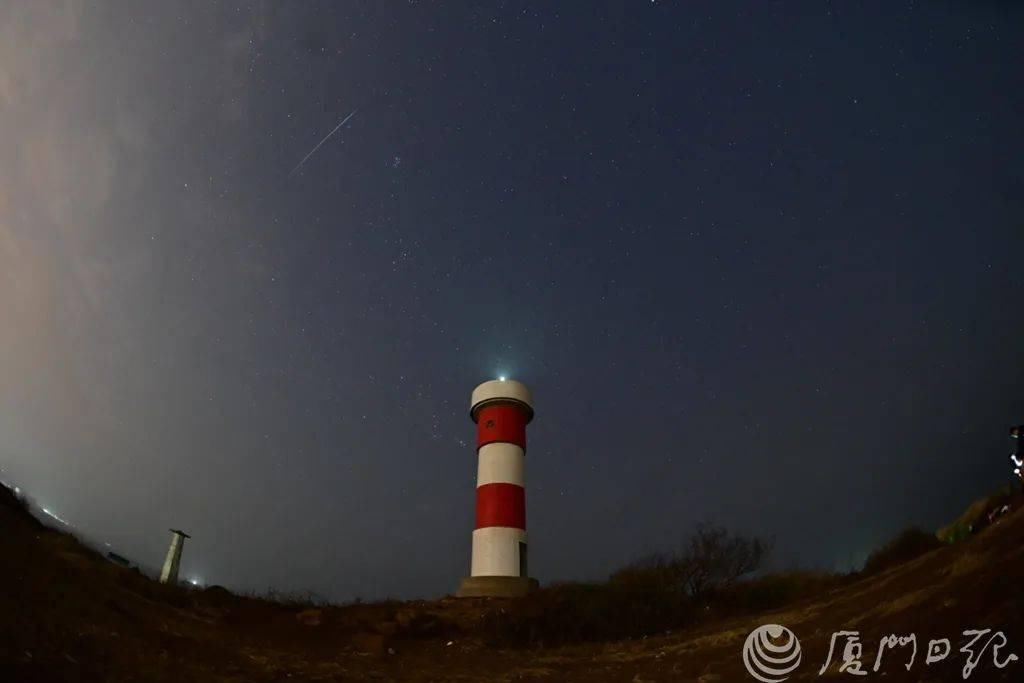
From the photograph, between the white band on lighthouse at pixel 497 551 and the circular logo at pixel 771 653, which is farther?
the white band on lighthouse at pixel 497 551

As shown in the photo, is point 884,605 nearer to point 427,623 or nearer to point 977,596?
point 977,596

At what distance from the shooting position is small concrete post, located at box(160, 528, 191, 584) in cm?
2095

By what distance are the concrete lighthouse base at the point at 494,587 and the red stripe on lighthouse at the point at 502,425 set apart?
18.9ft

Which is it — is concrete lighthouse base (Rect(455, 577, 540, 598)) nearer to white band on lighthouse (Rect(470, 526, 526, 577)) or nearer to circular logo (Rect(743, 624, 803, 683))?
white band on lighthouse (Rect(470, 526, 526, 577))

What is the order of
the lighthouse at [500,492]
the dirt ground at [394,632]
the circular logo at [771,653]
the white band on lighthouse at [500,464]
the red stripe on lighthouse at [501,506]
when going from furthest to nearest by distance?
the white band on lighthouse at [500,464], the red stripe on lighthouse at [501,506], the lighthouse at [500,492], the circular logo at [771,653], the dirt ground at [394,632]

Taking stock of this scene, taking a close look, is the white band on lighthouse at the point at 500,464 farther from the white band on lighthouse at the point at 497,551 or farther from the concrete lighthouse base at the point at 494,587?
the concrete lighthouse base at the point at 494,587

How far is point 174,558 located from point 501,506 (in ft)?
39.4

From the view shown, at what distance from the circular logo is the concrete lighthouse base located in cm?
1124

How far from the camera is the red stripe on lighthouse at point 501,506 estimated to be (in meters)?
25.1

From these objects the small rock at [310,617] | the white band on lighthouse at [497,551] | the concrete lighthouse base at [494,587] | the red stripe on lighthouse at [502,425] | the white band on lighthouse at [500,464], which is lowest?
the small rock at [310,617]

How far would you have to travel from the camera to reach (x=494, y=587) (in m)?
23.1

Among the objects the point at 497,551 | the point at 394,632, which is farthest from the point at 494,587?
the point at 394,632

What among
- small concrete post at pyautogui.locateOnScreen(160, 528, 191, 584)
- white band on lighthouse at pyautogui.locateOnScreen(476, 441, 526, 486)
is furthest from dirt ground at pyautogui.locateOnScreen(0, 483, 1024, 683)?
white band on lighthouse at pyautogui.locateOnScreen(476, 441, 526, 486)

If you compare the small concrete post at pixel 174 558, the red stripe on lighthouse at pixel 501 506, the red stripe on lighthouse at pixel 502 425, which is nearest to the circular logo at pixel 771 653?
the red stripe on lighthouse at pixel 501 506
